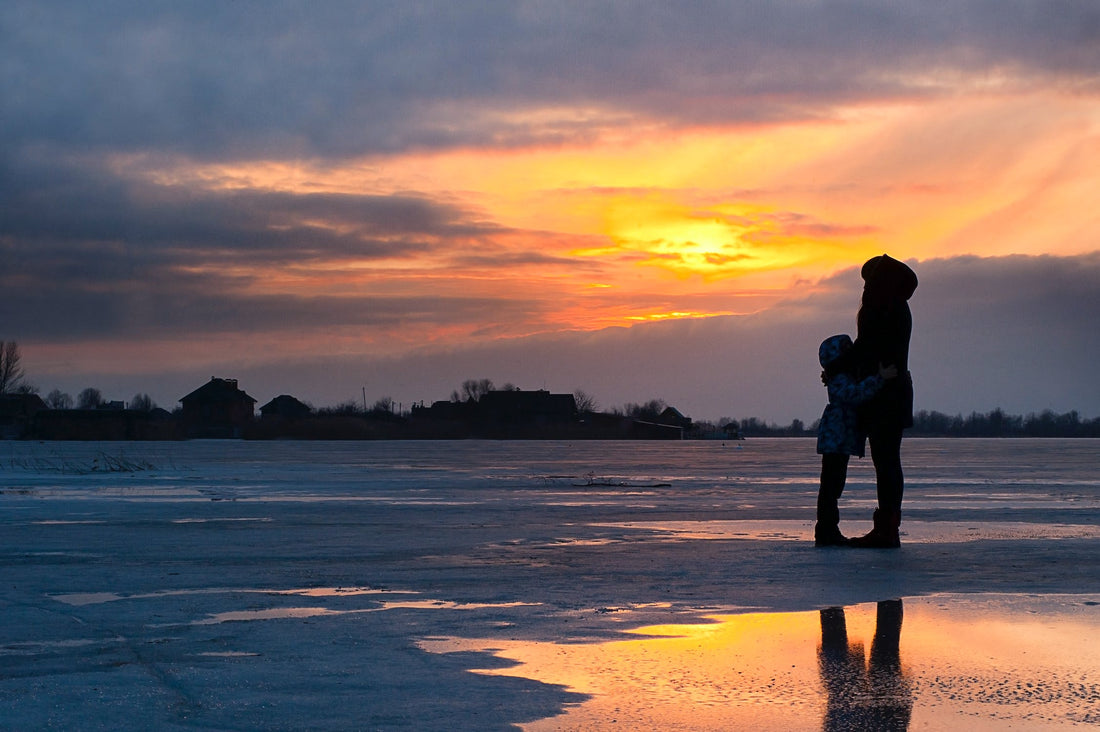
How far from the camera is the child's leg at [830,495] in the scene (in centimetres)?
1224

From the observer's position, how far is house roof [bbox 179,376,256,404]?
161 meters

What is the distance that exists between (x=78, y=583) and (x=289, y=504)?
1108cm

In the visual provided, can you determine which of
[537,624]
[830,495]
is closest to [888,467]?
[830,495]

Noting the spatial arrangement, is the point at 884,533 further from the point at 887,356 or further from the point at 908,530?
the point at 908,530

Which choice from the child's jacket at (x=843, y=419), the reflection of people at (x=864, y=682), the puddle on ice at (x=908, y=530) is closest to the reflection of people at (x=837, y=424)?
the child's jacket at (x=843, y=419)

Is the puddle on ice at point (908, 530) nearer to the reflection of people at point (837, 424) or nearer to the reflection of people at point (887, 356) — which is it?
the reflection of people at point (837, 424)

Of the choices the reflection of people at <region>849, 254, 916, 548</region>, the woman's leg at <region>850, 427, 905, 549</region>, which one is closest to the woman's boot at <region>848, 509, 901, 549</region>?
the woman's leg at <region>850, 427, 905, 549</region>

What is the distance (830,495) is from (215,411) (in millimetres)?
155532

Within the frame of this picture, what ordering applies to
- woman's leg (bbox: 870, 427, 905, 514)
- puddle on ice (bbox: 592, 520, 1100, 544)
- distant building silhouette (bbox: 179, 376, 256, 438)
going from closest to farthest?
woman's leg (bbox: 870, 427, 905, 514) < puddle on ice (bbox: 592, 520, 1100, 544) < distant building silhouette (bbox: 179, 376, 256, 438)

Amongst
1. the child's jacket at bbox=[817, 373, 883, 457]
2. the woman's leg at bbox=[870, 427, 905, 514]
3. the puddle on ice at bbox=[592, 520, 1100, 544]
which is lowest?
the puddle on ice at bbox=[592, 520, 1100, 544]

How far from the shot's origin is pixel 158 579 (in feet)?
31.8

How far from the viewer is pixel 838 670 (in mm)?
5910

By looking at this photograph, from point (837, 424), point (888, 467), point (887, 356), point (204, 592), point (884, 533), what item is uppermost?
point (887, 356)

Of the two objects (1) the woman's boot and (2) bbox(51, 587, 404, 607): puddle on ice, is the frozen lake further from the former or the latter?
(1) the woman's boot
